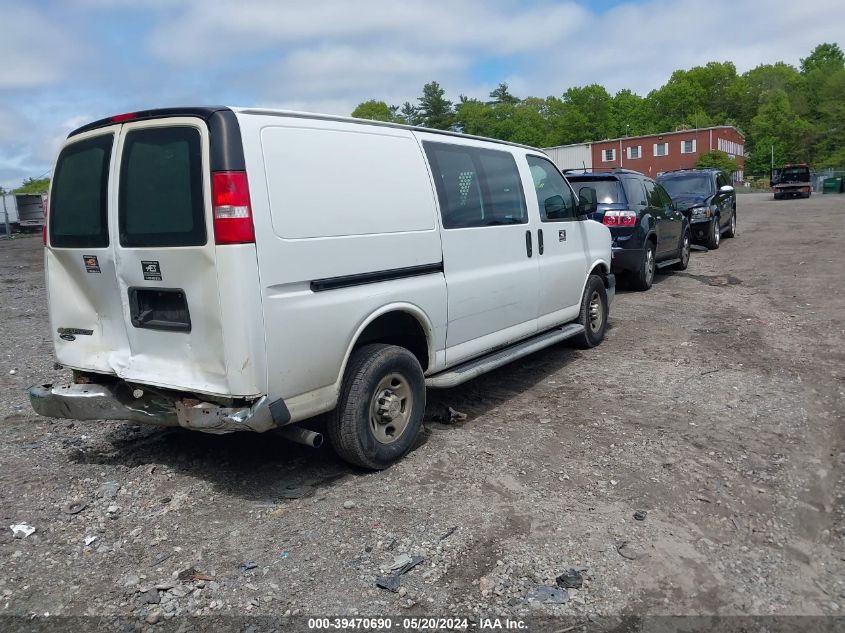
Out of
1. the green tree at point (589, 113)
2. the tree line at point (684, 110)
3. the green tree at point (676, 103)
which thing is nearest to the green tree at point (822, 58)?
the tree line at point (684, 110)

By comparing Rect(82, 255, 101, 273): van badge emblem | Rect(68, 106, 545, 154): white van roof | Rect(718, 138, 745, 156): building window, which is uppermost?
Rect(718, 138, 745, 156): building window

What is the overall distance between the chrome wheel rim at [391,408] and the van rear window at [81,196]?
1.92 metres

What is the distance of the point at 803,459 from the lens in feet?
14.9

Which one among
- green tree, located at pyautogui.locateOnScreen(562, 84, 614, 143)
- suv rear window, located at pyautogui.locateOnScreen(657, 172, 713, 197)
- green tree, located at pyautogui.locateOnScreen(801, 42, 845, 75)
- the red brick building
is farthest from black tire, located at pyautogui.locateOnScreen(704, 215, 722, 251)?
green tree, located at pyautogui.locateOnScreen(801, 42, 845, 75)

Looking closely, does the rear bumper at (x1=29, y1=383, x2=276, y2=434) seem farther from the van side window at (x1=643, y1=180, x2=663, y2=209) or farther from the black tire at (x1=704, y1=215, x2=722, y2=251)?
the black tire at (x1=704, y1=215, x2=722, y2=251)

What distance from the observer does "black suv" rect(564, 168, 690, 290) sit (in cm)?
1063

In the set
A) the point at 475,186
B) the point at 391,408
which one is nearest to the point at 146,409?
the point at 391,408

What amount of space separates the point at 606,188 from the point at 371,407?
7.63 meters

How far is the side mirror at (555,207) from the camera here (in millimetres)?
6387

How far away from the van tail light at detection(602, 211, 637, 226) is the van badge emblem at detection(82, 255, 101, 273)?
8.10m

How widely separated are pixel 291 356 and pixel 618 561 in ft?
6.59

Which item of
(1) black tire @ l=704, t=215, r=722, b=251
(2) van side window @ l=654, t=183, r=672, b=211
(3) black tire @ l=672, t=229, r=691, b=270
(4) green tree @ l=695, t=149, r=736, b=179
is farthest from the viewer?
(4) green tree @ l=695, t=149, r=736, b=179

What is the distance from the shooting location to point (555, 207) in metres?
6.50

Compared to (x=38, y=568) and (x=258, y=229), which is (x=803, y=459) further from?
(x=38, y=568)
